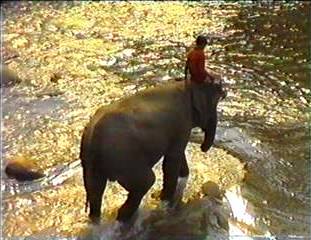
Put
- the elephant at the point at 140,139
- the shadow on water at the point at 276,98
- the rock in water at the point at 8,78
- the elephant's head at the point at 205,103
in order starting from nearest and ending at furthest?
1. the elephant at the point at 140,139
2. the elephant's head at the point at 205,103
3. the shadow on water at the point at 276,98
4. the rock in water at the point at 8,78

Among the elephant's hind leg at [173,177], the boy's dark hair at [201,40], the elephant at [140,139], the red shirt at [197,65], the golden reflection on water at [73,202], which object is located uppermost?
the boy's dark hair at [201,40]

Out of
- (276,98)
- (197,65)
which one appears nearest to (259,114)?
(276,98)

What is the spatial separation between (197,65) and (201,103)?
0.72 feet

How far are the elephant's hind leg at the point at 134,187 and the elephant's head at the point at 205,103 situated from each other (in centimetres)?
53

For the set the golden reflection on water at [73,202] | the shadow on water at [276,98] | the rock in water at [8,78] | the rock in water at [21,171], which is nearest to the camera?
the golden reflection on water at [73,202]

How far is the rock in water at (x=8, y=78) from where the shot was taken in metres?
6.62

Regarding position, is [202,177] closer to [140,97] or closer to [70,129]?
[140,97]

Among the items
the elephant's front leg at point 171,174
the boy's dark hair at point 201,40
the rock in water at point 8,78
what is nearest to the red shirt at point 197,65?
the boy's dark hair at point 201,40

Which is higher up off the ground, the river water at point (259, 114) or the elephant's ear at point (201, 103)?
the elephant's ear at point (201, 103)

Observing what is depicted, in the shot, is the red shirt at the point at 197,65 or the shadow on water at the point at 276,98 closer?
the red shirt at the point at 197,65

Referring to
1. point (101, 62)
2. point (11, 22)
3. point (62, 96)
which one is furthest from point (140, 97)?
point (11, 22)

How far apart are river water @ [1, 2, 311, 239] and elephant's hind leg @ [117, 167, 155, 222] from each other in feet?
0.51

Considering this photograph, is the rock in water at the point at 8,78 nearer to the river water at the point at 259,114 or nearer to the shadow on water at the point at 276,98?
the river water at the point at 259,114

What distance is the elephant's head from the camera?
4500mm
